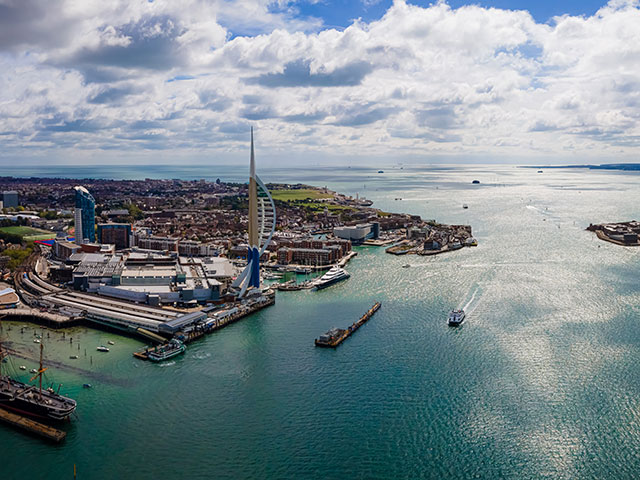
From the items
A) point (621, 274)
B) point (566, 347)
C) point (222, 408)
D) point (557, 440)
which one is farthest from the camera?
point (621, 274)

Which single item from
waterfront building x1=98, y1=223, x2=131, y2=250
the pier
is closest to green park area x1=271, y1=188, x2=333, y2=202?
waterfront building x1=98, y1=223, x2=131, y2=250

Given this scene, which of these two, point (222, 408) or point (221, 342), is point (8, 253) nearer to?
point (221, 342)

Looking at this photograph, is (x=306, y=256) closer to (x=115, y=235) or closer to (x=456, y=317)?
(x=115, y=235)

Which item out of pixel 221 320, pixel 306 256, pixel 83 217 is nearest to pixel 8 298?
pixel 221 320

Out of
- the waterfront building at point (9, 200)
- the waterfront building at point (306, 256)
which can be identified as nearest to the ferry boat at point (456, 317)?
the waterfront building at point (306, 256)

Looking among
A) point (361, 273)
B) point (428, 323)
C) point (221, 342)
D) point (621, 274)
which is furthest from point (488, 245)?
point (221, 342)

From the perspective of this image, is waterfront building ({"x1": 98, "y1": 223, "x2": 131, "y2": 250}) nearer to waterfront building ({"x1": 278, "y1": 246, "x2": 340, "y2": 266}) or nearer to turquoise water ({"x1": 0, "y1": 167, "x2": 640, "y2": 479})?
waterfront building ({"x1": 278, "y1": 246, "x2": 340, "y2": 266})
